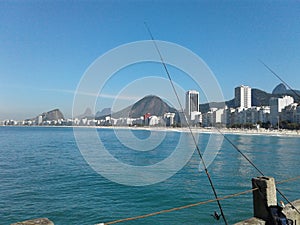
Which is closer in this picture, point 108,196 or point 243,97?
point 108,196

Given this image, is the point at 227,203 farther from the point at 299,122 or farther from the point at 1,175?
the point at 299,122

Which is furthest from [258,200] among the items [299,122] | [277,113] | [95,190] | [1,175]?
[277,113]

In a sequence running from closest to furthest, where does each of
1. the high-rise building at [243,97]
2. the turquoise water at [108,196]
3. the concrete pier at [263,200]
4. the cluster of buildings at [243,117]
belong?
the concrete pier at [263,200] → the turquoise water at [108,196] → the cluster of buildings at [243,117] → the high-rise building at [243,97]

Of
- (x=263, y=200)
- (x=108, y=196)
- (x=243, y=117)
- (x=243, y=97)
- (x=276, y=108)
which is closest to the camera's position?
(x=263, y=200)

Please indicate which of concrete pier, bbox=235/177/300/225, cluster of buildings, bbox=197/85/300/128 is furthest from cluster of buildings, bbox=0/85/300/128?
concrete pier, bbox=235/177/300/225

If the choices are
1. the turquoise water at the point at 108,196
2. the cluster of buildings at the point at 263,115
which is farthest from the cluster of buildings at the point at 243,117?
the turquoise water at the point at 108,196

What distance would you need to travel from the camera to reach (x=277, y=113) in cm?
13775

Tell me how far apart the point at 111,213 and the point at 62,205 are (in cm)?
277

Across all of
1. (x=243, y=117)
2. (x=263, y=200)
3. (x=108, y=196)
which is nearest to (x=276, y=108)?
(x=243, y=117)

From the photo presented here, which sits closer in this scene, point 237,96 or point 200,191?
point 200,191

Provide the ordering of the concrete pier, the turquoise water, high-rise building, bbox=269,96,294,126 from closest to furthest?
1. the concrete pier
2. the turquoise water
3. high-rise building, bbox=269,96,294,126

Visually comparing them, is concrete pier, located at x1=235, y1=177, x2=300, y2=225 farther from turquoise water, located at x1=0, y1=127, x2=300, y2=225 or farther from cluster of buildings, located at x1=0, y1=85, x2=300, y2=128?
cluster of buildings, located at x1=0, y1=85, x2=300, y2=128

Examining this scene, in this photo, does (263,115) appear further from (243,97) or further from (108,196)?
(108,196)

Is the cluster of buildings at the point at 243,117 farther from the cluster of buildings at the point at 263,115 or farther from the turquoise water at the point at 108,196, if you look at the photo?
the turquoise water at the point at 108,196
